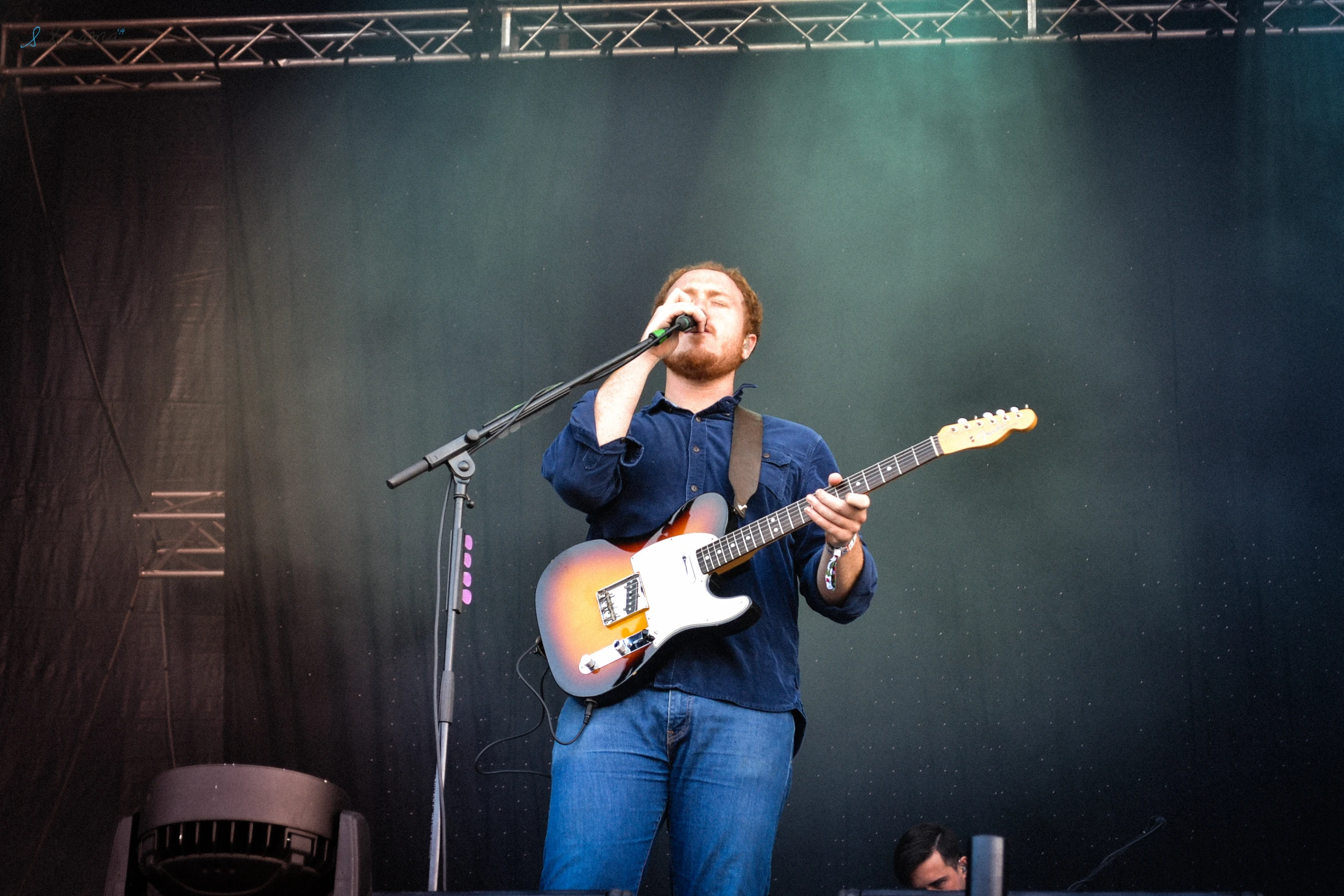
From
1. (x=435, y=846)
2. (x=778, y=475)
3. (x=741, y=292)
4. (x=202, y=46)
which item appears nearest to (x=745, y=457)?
(x=778, y=475)

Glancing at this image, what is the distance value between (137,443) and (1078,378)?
3.39 meters

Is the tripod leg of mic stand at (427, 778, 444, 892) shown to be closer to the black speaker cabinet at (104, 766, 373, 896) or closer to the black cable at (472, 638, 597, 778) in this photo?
the black cable at (472, 638, 597, 778)

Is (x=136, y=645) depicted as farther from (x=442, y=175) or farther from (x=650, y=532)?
(x=650, y=532)

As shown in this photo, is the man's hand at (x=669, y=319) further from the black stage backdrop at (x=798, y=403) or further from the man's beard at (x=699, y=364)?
the black stage backdrop at (x=798, y=403)

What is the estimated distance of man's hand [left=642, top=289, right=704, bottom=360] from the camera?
8.11 ft

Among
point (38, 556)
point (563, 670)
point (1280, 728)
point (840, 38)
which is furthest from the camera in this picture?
point (840, 38)

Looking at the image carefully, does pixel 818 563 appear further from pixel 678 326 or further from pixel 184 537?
pixel 184 537

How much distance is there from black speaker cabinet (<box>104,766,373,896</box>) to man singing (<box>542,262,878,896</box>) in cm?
90

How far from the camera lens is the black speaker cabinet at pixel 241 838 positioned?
136 cm

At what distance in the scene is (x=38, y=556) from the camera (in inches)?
161

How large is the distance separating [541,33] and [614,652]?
288cm

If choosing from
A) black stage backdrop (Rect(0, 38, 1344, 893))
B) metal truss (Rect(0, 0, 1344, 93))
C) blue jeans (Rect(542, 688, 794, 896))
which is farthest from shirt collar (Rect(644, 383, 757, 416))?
metal truss (Rect(0, 0, 1344, 93))

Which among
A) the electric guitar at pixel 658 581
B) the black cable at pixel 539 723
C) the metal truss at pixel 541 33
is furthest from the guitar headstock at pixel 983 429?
the metal truss at pixel 541 33

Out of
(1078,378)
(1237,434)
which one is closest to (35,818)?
(1078,378)
